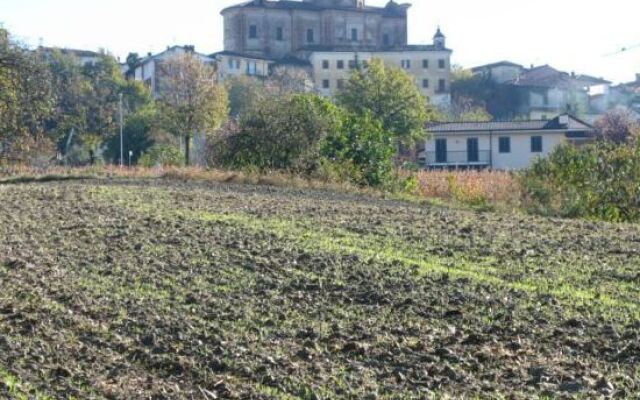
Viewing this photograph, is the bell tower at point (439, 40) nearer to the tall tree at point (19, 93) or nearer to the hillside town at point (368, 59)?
the hillside town at point (368, 59)

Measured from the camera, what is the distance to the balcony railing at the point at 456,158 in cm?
7593

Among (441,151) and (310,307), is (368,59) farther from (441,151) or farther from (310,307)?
(310,307)

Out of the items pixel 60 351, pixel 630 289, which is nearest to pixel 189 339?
pixel 60 351

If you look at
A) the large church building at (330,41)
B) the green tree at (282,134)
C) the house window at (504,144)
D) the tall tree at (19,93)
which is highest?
the large church building at (330,41)

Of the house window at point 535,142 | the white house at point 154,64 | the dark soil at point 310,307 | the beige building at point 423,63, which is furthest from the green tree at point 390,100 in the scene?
the dark soil at point 310,307

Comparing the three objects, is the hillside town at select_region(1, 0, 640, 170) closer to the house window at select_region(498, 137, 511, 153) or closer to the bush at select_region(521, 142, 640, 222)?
the house window at select_region(498, 137, 511, 153)

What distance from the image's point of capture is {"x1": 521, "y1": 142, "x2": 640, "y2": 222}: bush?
1027 inches

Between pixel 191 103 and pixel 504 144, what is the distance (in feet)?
72.6

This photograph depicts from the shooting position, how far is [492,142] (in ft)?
251

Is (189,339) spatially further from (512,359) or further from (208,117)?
(208,117)

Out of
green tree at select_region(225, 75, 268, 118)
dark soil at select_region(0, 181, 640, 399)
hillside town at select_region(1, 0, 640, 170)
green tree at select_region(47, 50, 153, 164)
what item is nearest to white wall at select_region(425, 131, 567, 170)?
green tree at select_region(47, 50, 153, 164)

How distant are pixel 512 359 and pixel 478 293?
3033mm

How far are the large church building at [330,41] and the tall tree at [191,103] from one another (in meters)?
44.2

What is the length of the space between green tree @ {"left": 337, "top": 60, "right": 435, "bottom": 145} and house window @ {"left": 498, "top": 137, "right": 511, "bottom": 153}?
5384mm
